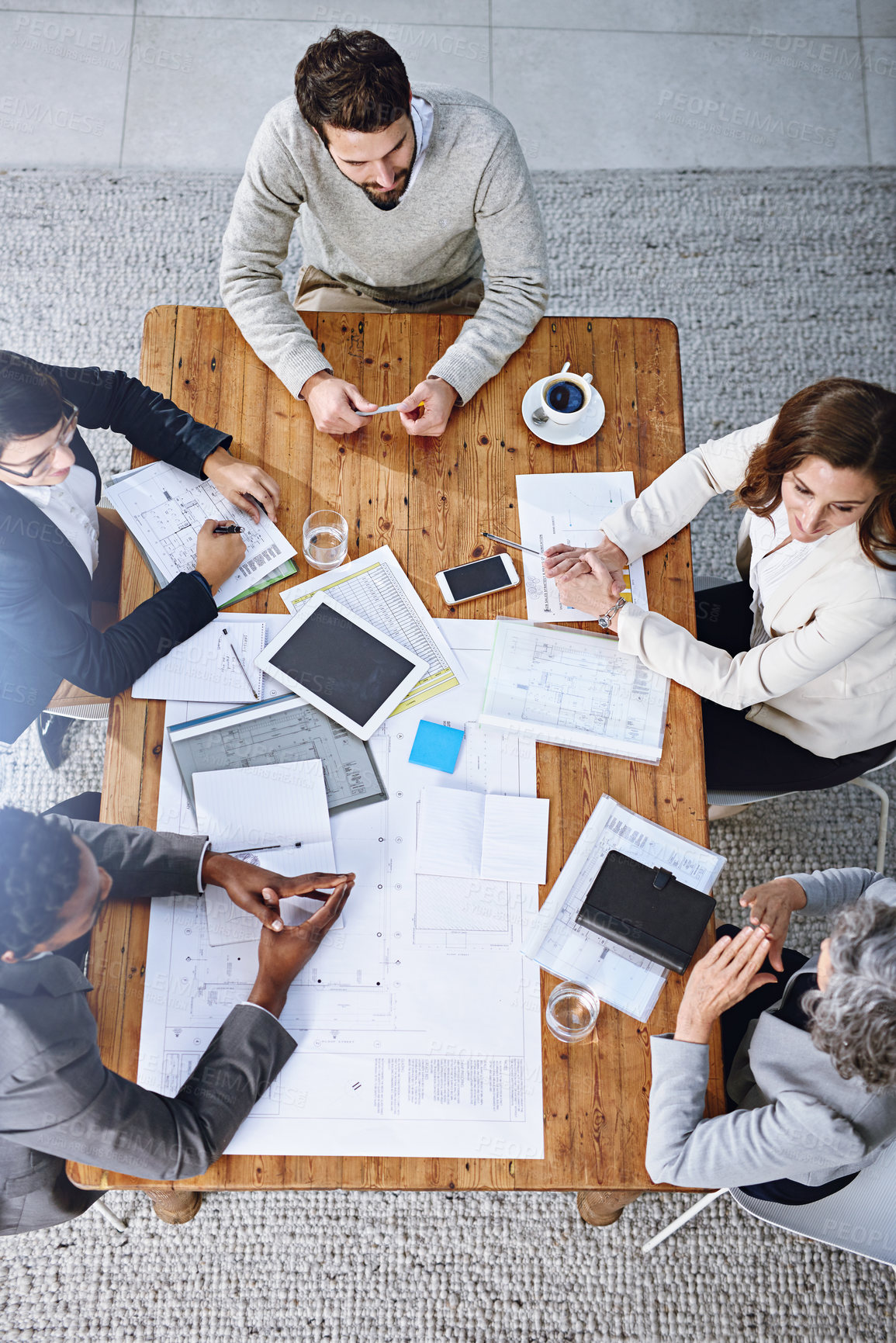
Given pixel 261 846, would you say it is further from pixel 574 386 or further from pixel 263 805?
pixel 574 386

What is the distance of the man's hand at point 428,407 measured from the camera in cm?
153

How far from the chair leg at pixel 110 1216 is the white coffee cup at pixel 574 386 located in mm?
1670

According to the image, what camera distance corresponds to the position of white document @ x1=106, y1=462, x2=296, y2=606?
1.49m

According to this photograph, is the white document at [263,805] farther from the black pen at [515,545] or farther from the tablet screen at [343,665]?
the black pen at [515,545]

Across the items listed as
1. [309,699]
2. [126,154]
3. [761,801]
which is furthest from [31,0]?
[761,801]

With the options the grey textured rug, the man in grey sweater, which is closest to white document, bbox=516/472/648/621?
the man in grey sweater

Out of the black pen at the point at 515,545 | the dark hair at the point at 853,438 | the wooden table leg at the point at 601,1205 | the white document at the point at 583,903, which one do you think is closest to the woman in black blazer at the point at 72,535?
the black pen at the point at 515,545

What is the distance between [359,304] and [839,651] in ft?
4.09

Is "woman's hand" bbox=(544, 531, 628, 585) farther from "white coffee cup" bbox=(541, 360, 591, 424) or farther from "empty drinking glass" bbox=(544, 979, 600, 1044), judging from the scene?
"empty drinking glass" bbox=(544, 979, 600, 1044)

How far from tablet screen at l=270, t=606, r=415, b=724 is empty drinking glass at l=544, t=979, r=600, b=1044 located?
0.50 metres

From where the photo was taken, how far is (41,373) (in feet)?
4.78

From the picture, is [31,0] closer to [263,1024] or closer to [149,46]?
[149,46]

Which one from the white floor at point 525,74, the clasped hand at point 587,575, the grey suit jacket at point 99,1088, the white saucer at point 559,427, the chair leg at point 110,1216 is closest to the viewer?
the grey suit jacket at point 99,1088

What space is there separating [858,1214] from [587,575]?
3.62 feet
